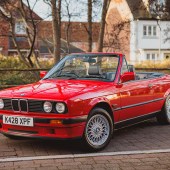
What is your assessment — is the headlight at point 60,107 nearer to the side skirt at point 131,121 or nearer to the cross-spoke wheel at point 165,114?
the side skirt at point 131,121

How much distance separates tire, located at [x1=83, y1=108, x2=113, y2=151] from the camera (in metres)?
6.20

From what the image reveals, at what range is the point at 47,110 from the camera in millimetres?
5973

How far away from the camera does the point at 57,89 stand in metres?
6.44

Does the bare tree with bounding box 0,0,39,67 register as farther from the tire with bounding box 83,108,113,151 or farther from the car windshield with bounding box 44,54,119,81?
the tire with bounding box 83,108,113,151

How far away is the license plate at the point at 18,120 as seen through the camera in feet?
19.9

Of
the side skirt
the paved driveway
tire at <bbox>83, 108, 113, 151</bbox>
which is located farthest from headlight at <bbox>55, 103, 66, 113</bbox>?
the side skirt

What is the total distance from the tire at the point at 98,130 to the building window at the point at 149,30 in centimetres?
4445

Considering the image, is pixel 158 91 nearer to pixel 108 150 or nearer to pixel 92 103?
pixel 108 150

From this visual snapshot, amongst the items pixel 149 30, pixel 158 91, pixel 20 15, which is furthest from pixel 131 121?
pixel 149 30

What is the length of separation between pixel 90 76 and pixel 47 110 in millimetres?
1558

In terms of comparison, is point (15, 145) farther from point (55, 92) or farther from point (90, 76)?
point (90, 76)

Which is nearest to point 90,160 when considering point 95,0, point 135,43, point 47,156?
point 47,156

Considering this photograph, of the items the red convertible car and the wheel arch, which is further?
the wheel arch

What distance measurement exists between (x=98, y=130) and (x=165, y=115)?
2775 mm
